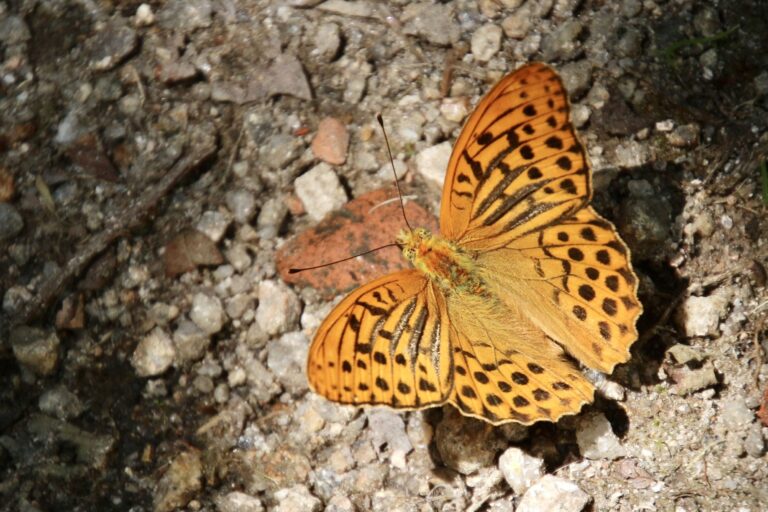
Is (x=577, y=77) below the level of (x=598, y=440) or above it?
above

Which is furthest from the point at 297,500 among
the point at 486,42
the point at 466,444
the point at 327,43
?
the point at 486,42

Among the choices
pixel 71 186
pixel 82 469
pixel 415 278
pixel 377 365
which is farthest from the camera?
pixel 71 186

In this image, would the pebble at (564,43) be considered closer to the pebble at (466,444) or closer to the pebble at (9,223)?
the pebble at (466,444)

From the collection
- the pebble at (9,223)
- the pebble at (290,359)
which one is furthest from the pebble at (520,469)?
the pebble at (9,223)

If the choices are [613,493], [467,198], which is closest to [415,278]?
[467,198]

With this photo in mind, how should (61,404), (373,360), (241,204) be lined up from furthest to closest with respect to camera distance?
(241,204)
(61,404)
(373,360)

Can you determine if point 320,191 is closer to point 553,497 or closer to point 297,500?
point 297,500

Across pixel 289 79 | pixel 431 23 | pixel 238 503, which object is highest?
pixel 431 23

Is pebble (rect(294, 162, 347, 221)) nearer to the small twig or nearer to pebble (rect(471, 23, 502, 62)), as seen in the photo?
the small twig

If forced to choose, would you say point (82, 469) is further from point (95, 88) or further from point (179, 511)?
point (95, 88)
